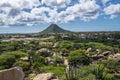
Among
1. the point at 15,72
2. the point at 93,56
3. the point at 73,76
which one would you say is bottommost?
the point at 93,56

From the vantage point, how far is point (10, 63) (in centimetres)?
4750

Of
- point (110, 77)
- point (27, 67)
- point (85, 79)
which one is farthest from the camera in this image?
point (27, 67)

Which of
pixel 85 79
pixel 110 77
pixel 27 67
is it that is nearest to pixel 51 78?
pixel 85 79

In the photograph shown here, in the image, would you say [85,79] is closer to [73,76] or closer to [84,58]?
[73,76]

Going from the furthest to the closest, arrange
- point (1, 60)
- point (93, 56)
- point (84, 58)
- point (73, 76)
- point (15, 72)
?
1. point (93, 56)
2. point (84, 58)
3. point (1, 60)
4. point (73, 76)
5. point (15, 72)

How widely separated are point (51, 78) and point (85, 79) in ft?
21.9

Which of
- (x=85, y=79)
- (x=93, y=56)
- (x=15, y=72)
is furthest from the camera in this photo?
(x=93, y=56)

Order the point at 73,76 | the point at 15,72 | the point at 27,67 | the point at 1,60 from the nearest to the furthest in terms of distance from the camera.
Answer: the point at 15,72, the point at 73,76, the point at 27,67, the point at 1,60

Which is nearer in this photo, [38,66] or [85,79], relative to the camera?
[85,79]

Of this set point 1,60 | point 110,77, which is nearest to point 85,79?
point 110,77

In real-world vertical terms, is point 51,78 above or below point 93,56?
above

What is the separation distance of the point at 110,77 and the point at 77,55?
75.5 feet

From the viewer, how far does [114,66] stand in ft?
155

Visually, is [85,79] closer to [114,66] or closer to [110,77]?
[110,77]
